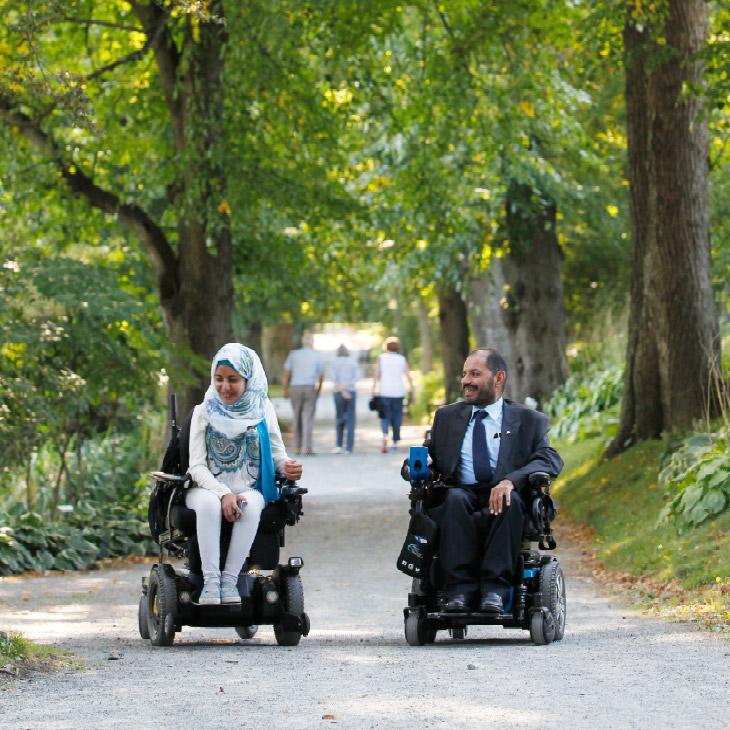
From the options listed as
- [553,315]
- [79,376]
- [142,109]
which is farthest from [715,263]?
[79,376]

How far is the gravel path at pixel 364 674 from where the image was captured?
6066 mm

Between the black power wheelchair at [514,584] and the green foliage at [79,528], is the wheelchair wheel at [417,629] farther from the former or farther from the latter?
the green foliage at [79,528]

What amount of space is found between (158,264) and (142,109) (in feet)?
7.81

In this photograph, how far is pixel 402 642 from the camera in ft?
29.9

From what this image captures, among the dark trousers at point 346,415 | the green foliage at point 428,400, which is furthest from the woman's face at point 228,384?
the green foliage at point 428,400

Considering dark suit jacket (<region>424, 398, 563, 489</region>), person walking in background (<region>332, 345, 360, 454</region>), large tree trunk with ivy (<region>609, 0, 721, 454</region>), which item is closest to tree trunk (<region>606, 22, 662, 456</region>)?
large tree trunk with ivy (<region>609, 0, 721, 454</region>)

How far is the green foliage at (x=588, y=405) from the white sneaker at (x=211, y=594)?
11128 mm

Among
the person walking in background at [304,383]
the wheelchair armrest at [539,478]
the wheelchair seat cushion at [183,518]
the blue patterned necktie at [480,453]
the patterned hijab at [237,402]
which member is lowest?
the wheelchair seat cushion at [183,518]

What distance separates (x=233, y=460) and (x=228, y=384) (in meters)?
0.41

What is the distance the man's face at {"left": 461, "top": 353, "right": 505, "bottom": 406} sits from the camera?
29.1 feet

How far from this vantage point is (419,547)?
8.62 meters

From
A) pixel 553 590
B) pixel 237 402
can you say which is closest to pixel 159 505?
pixel 237 402

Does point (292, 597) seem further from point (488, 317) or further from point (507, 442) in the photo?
point (488, 317)

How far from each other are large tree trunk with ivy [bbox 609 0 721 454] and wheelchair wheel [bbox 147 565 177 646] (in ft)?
25.6
